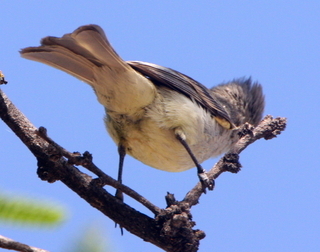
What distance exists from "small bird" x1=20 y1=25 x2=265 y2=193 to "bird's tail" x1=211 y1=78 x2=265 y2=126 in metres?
0.42

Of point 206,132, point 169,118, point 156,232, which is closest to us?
point 156,232

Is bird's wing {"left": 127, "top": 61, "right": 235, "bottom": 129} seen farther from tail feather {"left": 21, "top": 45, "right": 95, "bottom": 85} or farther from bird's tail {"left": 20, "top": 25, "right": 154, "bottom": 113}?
tail feather {"left": 21, "top": 45, "right": 95, "bottom": 85}

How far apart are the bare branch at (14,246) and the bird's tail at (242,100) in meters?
3.93

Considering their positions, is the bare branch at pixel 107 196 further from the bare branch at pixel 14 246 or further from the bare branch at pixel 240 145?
the bare branch at pixel 14 246

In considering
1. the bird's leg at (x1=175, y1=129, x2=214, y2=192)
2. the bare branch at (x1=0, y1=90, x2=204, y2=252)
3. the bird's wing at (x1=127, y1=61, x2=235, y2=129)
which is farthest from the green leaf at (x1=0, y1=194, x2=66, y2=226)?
the bird's wing at (x1=127, y1=61, x2=235, y2=129)

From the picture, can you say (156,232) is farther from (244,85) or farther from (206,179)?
(244,85)

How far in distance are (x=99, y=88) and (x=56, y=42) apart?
2.24 ft

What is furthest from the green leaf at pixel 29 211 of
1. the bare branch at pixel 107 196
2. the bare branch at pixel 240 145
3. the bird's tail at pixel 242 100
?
the bird's tail at pixel 242 100

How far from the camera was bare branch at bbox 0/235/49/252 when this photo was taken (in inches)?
78.9

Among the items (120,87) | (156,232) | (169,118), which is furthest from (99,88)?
(156,232)

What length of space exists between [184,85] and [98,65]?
116cm

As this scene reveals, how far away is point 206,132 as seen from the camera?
477 centimetres

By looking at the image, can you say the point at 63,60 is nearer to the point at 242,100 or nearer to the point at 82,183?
the point at 82,183

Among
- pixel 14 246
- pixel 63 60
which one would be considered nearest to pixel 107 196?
pixel 14 246
